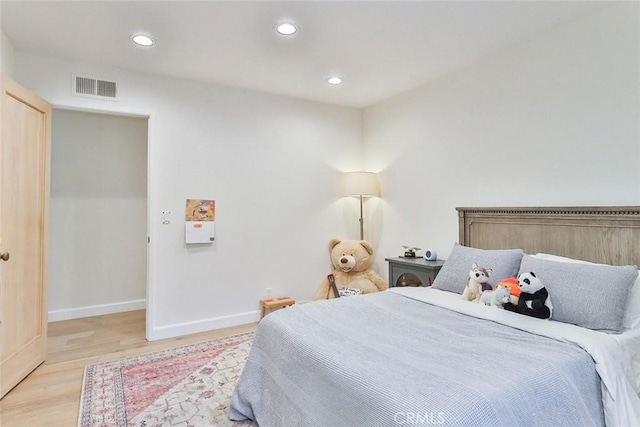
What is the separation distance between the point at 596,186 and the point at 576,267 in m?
0.76

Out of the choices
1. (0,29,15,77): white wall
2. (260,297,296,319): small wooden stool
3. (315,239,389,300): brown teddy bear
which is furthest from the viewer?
(315,239,389,300): brown teddy bear

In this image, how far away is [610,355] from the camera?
1.52 metres

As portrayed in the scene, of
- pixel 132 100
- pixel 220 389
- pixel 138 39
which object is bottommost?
pixel 220 389

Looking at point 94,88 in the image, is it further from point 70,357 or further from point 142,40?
point 70,357

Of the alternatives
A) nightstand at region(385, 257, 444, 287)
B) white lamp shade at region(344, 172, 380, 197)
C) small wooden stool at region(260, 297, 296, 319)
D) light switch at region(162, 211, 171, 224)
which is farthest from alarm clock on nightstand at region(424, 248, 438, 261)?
light switch at region(162, 211, 171, 224)

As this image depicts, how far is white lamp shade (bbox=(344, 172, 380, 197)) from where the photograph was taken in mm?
4035

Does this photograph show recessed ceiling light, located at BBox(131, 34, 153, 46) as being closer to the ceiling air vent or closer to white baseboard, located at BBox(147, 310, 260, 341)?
the ceiling air vent

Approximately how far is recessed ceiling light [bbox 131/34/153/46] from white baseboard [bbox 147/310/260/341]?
2.50 m

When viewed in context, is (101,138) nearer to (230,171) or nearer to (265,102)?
(230,171)

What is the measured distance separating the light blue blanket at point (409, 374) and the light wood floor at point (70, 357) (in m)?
1.17

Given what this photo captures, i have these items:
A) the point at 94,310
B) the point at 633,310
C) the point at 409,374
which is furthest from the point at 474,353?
the point at 94,310

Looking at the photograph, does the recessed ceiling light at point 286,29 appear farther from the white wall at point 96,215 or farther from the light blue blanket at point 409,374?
the white wall at point 96,215

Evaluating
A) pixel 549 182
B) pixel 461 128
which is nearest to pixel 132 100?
pixel 461 128

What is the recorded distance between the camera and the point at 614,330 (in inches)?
66.7
